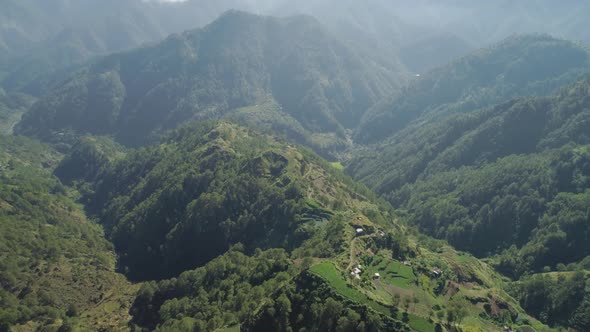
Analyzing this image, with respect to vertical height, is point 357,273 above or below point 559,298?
above

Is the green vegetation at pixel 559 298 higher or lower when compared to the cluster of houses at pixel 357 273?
lower

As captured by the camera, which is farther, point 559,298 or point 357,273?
point 559,298

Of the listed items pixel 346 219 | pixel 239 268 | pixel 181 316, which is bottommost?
pixel 181 316

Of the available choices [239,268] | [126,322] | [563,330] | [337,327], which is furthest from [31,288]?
[563,330]

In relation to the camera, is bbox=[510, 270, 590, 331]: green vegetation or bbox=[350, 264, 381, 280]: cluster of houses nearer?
bbox=[350, 264, 381, 280]: cluster of houses

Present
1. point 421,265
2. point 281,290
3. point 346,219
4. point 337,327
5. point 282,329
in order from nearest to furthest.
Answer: point 337,327, point 282,329, point 281,290, point 421,265, point 346,219

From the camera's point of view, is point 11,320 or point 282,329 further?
point 11,320

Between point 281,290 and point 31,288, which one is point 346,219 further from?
point 31,288

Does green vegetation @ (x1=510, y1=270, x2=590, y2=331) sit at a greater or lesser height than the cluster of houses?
lesser

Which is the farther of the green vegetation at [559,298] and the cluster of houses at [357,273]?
the green vegetation at [559,298]

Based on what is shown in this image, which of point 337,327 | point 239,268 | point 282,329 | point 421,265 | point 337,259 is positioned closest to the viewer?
point 337,327

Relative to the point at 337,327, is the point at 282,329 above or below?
below
